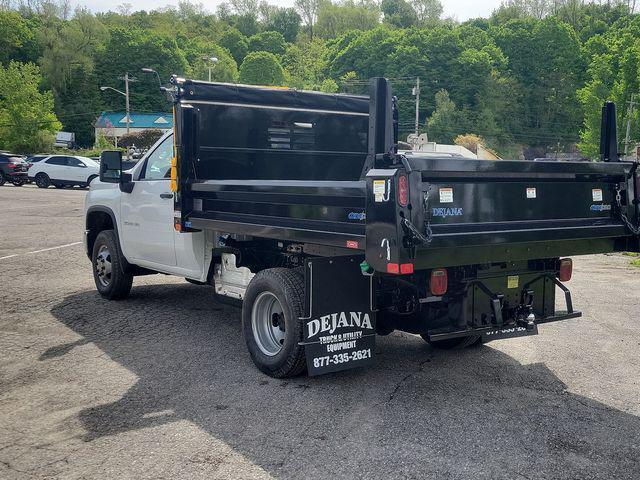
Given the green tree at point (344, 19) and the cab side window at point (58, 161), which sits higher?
the green tree at point (344, 19)

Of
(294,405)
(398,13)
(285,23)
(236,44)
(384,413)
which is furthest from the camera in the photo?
(285,23)

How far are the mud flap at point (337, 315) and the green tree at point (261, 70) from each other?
345 feet

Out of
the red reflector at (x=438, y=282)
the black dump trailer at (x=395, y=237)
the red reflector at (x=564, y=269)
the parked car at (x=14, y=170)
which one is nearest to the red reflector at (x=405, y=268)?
the black dump trailer at (x=395, y=237)

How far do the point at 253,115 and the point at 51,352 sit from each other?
303 cm

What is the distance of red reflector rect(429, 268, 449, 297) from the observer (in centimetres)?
488

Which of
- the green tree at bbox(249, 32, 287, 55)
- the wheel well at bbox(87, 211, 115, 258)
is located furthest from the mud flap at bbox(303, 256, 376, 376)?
the green tree at bbox(249, 32, 287, 55)

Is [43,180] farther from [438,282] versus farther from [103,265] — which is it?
[438,282]

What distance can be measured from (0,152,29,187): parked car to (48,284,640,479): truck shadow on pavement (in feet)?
111

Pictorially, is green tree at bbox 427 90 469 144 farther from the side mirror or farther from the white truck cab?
the side mirror

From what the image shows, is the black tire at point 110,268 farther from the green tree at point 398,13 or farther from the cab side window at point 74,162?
the green tree at point 398,13

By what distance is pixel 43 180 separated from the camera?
3556cm

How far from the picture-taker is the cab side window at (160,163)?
24.5 feet

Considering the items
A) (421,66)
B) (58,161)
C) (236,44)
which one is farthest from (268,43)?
(58,161)

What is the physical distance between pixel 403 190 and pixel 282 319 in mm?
1906
